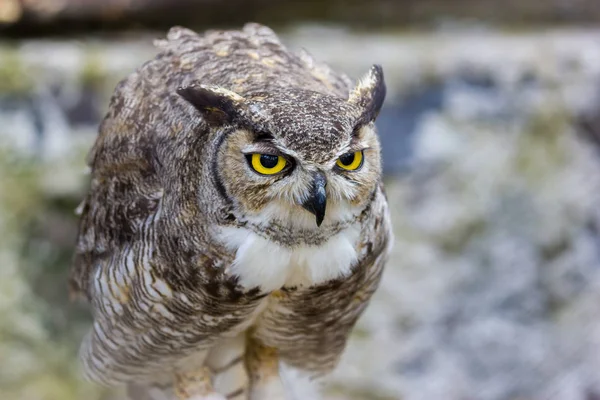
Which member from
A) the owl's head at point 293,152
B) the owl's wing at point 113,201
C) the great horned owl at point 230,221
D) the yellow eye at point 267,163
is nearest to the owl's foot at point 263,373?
the great horned owl at point 230,221

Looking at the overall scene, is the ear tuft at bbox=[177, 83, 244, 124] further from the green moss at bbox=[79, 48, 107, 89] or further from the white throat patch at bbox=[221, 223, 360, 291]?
the green moss at bbox=[79, 48, 107, 89]

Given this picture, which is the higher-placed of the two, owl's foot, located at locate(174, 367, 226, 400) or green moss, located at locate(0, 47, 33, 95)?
owl's foot, located at locate(174, 367, 226, 400)

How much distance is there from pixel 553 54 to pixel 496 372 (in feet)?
4.95

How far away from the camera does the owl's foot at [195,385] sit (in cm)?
194

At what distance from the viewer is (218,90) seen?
1.32m

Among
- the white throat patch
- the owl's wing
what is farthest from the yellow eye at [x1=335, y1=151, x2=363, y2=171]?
the owl's wing

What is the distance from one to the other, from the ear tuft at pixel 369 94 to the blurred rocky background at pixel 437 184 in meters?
2.08

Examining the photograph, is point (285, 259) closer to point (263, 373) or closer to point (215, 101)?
point (215, 101)

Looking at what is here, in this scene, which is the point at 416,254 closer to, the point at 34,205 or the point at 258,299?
the point at 34,205

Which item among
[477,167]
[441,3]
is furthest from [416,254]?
[441,3]

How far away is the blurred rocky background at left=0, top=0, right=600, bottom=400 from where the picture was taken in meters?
3.43

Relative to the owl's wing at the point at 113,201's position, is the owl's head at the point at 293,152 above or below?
above

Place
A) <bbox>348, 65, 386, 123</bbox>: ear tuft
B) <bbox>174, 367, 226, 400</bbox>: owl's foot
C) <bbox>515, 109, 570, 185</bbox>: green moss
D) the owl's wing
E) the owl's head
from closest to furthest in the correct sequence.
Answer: the owl's head < <bbox>348, 65, 386, 123</bbox>: ear tuft < the owl's wing < <bbox>174, 367, 226, 400</bbox>: owl's foot < <bbox>515, 109, 570, 185</bbox>: green moss

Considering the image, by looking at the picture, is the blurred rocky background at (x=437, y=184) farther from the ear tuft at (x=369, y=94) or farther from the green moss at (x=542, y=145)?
the ear tuft at (x=369, y=94)
